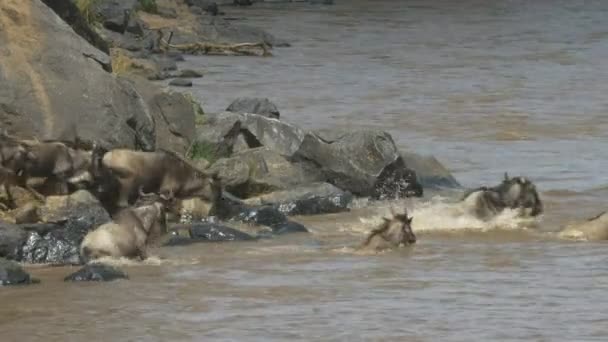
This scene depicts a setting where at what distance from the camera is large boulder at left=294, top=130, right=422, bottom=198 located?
1509 cm

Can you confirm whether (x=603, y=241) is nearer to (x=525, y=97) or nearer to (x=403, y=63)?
(x=525, y=97)

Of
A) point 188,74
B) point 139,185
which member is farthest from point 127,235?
point 188,74

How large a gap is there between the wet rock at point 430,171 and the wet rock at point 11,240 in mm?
4720

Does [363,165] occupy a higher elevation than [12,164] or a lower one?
lower

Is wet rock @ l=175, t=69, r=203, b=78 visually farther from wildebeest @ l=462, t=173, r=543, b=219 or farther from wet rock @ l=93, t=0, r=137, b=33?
A: wildebeest @ l=462, t=173, r=543, b=219

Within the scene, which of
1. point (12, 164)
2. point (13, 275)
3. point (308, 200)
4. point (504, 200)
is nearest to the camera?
point (13, 275)

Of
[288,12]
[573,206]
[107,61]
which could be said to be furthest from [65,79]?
[288,12]

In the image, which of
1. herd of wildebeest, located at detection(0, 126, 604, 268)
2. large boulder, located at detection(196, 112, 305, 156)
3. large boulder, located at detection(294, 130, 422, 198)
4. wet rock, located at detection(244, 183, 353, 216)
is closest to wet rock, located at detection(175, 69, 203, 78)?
large boulder, located at detection(196, 112, 305, 156)

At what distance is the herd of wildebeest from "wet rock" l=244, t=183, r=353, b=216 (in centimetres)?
53

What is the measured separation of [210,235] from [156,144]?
8.77 ft

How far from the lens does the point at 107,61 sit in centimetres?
1512

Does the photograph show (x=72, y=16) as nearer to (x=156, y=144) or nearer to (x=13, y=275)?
(x=156, y=144)

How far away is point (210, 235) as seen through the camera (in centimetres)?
1271

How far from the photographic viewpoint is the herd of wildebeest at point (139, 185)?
12359mm
